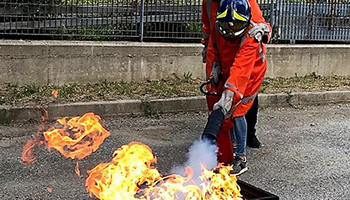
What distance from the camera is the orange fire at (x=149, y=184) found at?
3959 mm

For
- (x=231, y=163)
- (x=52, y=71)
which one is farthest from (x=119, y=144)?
(x=52, y=71)

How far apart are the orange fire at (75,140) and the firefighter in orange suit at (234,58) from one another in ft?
4.34

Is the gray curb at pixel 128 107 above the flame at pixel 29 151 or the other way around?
above

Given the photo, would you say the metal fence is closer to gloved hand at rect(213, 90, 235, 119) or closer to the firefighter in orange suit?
the firefighter in orange suit

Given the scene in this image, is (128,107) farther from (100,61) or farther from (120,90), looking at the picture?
(100,61)

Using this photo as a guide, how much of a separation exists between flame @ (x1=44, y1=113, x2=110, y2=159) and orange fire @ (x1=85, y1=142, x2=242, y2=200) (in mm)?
1358

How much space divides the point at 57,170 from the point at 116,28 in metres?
4.40

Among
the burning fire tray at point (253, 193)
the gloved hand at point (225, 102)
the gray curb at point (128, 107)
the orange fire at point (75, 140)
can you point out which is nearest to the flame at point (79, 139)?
the orange fire at point (75, 140)

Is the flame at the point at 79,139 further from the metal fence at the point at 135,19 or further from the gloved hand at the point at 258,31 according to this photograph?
the metal fence at the point at 135,19

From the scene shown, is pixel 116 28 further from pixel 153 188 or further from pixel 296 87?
pixel 153 188

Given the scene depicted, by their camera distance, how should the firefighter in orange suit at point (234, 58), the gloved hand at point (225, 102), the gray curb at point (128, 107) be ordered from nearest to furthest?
1. the gloved hand at point (225, 102)
2. the firefighter in orange suit at point (234, 58)
3. the gray curb at point (128, 107)

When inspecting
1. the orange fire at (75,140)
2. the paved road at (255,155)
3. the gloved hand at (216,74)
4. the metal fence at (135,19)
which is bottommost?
the paved road at (255,155)

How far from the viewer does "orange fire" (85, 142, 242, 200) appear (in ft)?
13.0

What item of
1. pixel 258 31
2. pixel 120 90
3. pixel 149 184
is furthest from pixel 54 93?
pixel 149 184
